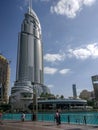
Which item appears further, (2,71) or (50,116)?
(2,71)

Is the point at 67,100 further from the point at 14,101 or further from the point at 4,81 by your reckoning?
the point at 4,81

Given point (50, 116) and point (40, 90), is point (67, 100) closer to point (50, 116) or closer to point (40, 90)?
point (40, 90)

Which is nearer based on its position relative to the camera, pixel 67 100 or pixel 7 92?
pixel 67 100

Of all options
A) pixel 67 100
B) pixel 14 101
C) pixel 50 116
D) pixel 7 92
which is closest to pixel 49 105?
pixel 67 100

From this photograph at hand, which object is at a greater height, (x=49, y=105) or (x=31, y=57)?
(x=31, y=57)

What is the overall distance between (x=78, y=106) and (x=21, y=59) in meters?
87.3

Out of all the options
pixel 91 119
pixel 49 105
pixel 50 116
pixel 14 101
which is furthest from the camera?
pixel 14 101

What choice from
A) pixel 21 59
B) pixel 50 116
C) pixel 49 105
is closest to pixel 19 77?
pixel 21 59

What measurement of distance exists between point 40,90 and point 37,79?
17010 mm

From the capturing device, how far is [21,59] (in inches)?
7667

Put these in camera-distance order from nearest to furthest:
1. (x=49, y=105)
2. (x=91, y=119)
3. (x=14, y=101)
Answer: (x=91, y=119) < (x=49, y=105) < (x=14, y=101)

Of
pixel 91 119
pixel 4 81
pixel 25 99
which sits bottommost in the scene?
pixel 91 119

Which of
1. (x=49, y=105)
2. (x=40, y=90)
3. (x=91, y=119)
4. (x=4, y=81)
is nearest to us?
(x=91, y=119)

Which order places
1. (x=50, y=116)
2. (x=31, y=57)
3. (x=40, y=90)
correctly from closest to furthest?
(x=50, y=116), (x=40, y=90), (x=31, y=57)
